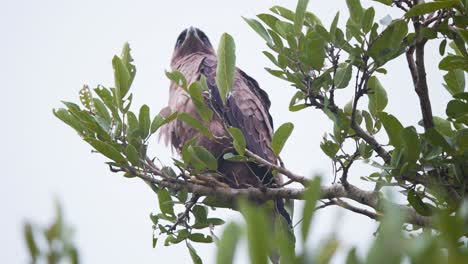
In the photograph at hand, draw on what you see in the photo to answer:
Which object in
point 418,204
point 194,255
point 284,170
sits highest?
point 284,170

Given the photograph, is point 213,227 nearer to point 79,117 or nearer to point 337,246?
point 79,117

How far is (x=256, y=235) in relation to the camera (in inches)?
22.1

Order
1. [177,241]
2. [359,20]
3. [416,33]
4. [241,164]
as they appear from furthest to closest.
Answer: [241,164] < [177,241] < [359,20] < [416,33]

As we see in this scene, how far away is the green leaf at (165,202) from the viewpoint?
3619 mm

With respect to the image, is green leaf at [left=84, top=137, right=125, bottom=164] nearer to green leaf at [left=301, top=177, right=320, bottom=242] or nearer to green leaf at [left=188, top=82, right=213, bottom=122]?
green leaf at [left=188, top=82, right=213, bottom=122]

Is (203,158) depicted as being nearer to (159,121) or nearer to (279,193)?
(159,121)

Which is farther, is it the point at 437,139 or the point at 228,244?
the point at 437,139

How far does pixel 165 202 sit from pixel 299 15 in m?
1.34

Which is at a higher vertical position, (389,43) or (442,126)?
(389,43)

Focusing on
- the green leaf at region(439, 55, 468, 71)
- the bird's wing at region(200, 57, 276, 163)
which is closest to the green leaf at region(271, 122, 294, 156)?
the green leaf at region(439, 55, 468, 71)

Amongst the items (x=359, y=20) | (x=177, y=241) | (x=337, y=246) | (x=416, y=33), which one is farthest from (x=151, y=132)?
(x=337, y=246)

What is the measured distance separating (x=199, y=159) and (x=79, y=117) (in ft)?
2.17

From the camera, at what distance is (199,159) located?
11.1 ft

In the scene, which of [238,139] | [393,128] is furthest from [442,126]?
[238,139]
